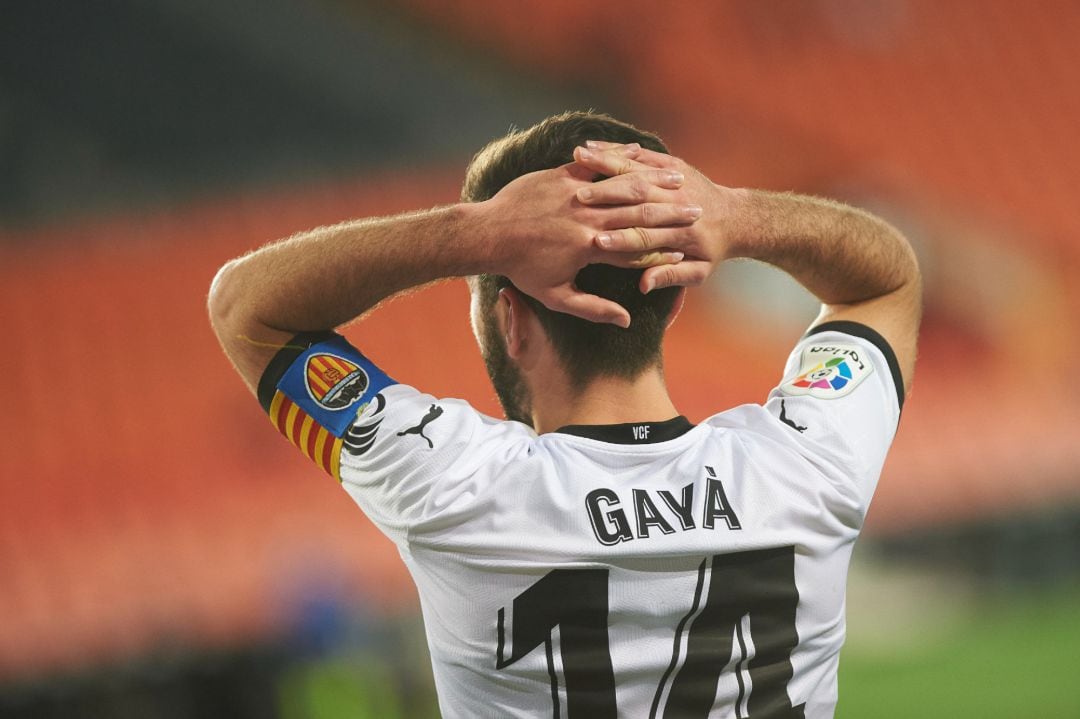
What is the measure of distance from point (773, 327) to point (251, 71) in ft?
15.4

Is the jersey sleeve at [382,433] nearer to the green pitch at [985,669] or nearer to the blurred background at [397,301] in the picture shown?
the blurred background at [397,301]

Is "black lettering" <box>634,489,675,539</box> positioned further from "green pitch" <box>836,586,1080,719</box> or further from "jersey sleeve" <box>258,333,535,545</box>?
"green pitch" <box>836,586,1080,719</box>

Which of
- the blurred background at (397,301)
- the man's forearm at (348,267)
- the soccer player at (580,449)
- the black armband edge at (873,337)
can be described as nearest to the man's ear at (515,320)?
the soccer player at (580,449)

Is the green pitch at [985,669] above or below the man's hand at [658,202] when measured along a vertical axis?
below

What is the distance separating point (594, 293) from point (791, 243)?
359 millimetres

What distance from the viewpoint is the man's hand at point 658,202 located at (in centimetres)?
131

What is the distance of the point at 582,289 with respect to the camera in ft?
4.58

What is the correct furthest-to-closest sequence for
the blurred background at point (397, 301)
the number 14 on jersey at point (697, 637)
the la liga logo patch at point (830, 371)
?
the blurred background at point (397, 301), the la liga logo patch at point (830, 371), the number 14 on jersey at point (697, 637)

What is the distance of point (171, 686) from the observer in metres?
4.62

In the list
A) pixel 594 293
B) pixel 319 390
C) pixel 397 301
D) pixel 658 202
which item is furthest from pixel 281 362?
pixel 397 301

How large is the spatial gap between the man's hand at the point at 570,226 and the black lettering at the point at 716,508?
0.79ft

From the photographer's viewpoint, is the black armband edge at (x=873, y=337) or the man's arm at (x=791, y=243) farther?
the black armband edge at (x=873, y=337)

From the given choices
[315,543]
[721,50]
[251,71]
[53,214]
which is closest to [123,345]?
[53,214]

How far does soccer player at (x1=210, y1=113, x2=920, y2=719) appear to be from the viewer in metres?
1.31
